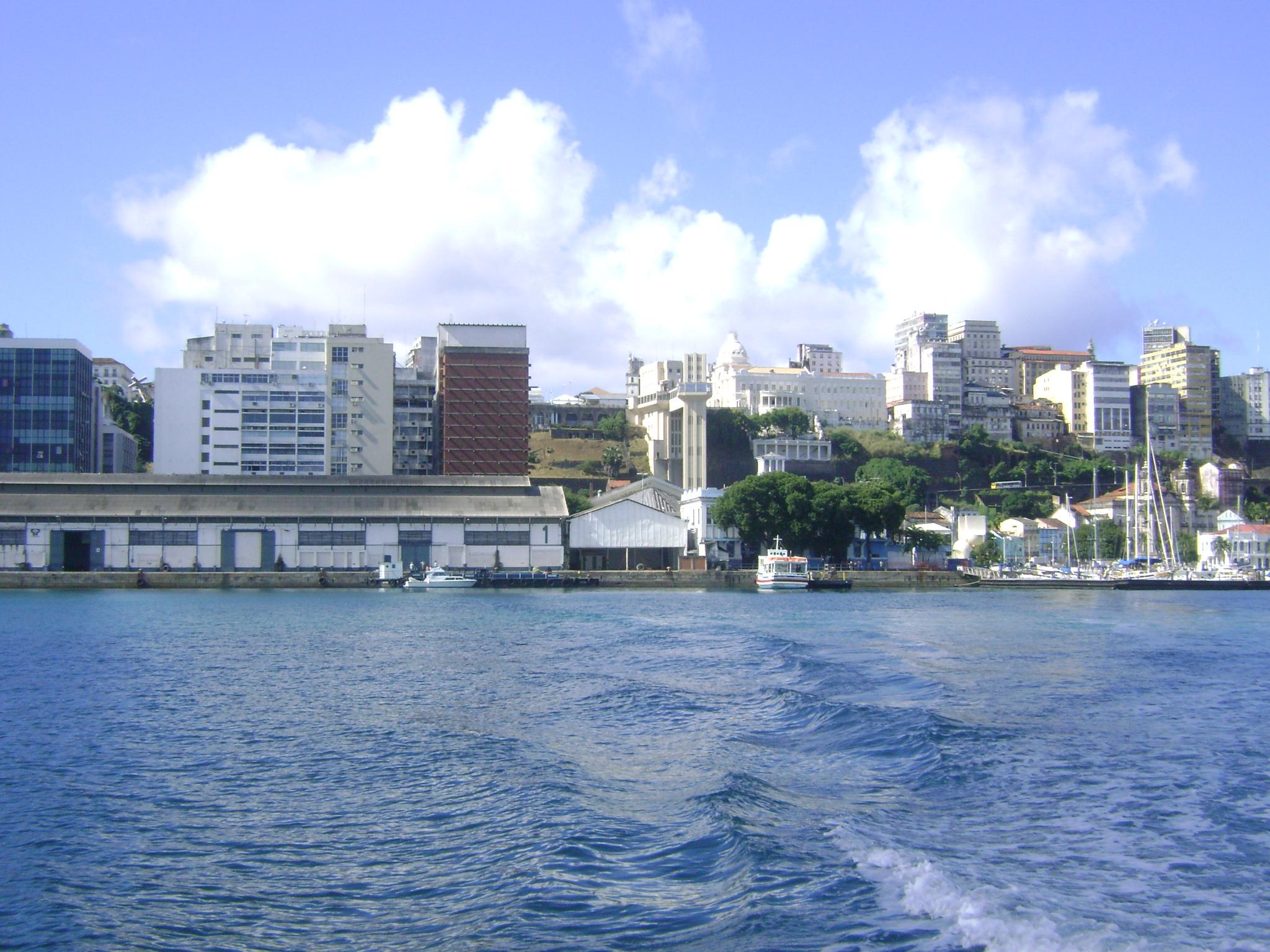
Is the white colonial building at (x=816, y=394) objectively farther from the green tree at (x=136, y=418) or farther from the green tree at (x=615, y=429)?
the green tree at (x=136, y=418)

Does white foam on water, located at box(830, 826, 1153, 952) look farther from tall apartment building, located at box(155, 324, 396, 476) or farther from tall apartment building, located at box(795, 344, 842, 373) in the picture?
tall apartment building, located at box(795, 344, 842, 373)

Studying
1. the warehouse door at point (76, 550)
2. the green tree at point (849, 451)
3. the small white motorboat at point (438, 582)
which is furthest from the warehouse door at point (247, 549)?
the green tree at point (849, 451)

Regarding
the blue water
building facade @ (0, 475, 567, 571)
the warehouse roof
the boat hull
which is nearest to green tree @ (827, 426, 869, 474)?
the warehouse roof

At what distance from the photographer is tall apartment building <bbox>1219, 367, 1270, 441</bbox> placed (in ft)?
459

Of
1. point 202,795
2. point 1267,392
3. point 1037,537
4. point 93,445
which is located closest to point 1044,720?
point 202,795

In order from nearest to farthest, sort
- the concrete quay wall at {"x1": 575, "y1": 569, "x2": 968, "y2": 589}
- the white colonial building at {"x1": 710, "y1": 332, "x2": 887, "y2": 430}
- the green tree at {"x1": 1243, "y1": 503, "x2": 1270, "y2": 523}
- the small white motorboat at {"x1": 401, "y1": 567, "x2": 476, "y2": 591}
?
the small white motorboat at {"x1": 401, "y1": 567, "x2": 476, "y2": 591}, the concrete quay wall at {"x1": 575, "y1": 569, "x2": 968, "y2": 589}, the green tree at {"x1": 1243, "y1": 503, "x2": 1270, "y2": 523}, the white colonial building at {"x1": 710, "y1": 332, "x2": 887, "y2": 430}

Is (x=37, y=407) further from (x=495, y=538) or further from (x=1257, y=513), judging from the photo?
(x=1257, y=513)

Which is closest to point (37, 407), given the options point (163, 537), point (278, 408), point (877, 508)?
point (278, 408)

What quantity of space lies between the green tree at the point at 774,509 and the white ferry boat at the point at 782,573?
4421 mm

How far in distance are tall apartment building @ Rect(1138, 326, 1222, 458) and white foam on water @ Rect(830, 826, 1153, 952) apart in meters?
130

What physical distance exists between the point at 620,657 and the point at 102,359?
108 m

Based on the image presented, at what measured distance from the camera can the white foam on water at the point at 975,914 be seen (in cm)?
873

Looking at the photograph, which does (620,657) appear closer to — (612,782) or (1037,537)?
(612,782)

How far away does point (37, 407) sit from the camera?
244ft
